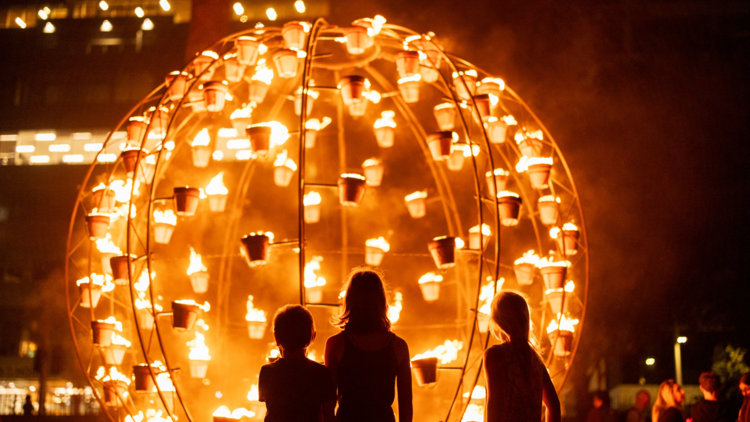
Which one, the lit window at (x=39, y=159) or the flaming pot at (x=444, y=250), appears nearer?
the flaming pot at (x=444, y=250)

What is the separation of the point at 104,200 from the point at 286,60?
1.95m

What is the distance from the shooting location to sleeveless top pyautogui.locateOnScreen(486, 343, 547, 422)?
7.84ft

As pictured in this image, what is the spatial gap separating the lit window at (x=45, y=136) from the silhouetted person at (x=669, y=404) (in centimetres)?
2030

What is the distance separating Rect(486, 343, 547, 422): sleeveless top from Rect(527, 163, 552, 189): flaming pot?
9.97 feet

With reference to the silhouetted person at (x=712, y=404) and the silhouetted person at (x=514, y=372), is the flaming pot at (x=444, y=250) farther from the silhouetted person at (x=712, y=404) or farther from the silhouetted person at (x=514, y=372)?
the silhouetted person at (x=712, y=404)

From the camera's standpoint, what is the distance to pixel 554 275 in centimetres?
516

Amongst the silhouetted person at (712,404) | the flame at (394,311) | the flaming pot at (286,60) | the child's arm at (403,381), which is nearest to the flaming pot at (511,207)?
the flame at (394,311)

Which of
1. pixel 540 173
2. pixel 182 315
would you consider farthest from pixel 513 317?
pixel 540 173

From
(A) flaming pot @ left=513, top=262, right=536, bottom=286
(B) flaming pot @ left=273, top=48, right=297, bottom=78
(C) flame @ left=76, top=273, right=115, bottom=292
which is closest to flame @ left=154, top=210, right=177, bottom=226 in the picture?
(C) flame @ left=76, top=273, right=115, bottom=292

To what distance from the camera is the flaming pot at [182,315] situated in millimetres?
4531

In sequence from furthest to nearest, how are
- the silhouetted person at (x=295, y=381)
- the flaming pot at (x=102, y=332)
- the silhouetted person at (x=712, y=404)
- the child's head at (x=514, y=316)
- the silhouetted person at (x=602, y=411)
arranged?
1. the silhouetted person at (x=602, y=411)
2. the silhouetted person at (x=712, y=404)
3. the flaming pot at (x=102, y=332)
4. the child's head at (x=514, y=316)
5. the silhouetted person at (x=295, y=381)

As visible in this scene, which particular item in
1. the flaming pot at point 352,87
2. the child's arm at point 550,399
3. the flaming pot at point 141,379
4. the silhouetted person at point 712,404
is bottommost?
the silhouetted person at point 712,404

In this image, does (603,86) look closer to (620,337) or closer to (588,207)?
(588,207)

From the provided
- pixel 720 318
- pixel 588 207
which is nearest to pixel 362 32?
pixel 588 207
